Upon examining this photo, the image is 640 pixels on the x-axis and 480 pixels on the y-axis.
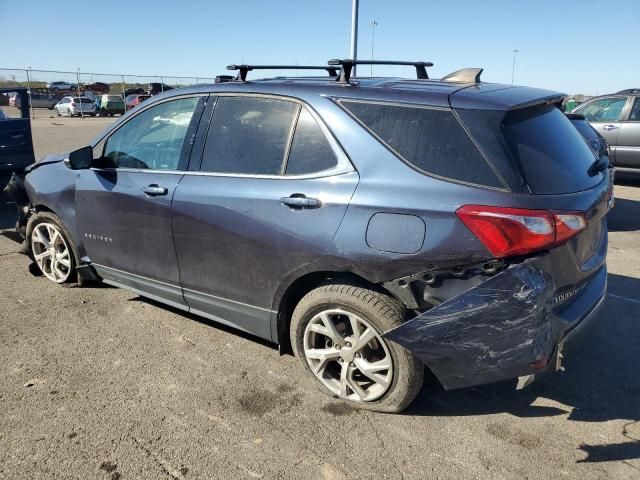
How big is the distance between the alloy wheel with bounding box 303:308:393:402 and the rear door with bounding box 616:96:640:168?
31.2 feet

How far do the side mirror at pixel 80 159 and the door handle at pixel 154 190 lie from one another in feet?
2.41

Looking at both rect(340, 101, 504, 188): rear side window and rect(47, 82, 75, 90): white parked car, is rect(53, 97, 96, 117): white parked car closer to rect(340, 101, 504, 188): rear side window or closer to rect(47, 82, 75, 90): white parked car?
rect(47, 82, 75, 90): white parked car

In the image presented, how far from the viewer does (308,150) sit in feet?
9.98

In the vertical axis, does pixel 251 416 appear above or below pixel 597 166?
below

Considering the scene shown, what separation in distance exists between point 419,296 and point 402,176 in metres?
0.61

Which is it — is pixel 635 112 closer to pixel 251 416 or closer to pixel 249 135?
pixel 249 135

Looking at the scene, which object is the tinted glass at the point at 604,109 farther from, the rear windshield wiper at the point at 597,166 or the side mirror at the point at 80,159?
the side mirror at the point at 80,159

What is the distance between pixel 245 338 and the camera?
153 inches

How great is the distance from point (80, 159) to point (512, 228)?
10.6 feet

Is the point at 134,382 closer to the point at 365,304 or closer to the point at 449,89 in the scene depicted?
the point at 365,304

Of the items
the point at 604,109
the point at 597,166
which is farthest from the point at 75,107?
the point at 597,166

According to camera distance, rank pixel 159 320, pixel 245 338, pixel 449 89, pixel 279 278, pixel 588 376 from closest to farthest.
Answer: pixel 449 89 → pixel 279 278 → pixel 588 376 → pixel 245 338 → pixel 159 320

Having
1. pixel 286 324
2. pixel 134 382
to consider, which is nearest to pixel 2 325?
pixel 134 382

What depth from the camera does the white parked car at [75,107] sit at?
35.3m
